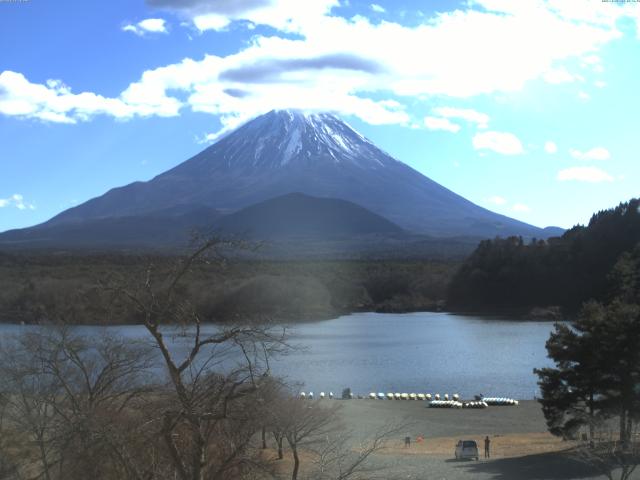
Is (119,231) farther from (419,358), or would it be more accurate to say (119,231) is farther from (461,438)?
(461,438)

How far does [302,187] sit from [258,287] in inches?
3863

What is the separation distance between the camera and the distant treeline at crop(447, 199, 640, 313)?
2657 inches

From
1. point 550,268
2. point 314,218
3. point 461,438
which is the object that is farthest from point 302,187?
point 461,438

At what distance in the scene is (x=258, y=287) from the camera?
6156cm

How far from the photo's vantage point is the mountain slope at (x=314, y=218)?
139 m

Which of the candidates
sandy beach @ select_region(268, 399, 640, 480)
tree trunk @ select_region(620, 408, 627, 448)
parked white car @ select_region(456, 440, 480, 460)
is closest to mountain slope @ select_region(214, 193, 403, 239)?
sandy beach @ select_region(268, 399, 640, 480)

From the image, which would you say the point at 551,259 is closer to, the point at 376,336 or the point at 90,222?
the point at 376,336

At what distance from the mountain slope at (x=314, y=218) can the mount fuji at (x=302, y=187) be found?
16.7ft

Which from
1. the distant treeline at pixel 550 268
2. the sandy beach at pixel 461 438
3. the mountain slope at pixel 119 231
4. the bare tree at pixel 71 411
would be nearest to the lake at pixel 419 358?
the sandy beach at pixel 461 438

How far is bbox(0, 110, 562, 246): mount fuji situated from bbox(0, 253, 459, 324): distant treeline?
2211 inches

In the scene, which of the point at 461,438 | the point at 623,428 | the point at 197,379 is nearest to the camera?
the point at 197,379

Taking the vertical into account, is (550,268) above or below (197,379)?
above

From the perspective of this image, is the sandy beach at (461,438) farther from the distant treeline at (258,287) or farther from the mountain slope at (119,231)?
the mountain slope at (119,231)

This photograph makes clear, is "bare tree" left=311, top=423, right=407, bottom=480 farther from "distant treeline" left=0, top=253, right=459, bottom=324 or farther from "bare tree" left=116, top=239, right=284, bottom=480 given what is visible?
"distant treeline" left=0, top=253, right=459, bottom=324
